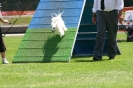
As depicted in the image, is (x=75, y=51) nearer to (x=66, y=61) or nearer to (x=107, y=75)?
(x=66, y=61)

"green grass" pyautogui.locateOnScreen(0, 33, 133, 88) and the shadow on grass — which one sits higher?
"green grass" pyautogui.locateOnScreen(0, 33, 133, 88)

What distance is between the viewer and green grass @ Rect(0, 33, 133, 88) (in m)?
6.89

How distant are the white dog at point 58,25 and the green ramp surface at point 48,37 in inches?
6.8

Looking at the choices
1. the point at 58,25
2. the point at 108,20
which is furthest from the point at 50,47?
the point at 108,20

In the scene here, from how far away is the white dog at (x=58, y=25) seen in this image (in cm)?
1035

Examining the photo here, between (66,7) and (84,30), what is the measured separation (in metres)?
1.53

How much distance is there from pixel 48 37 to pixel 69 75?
2.99 meters

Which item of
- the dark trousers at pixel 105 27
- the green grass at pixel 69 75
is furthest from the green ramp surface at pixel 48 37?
the green grass at pixel 69 75

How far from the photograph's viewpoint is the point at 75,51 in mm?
12438

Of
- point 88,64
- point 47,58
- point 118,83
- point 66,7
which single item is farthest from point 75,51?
point 118,83

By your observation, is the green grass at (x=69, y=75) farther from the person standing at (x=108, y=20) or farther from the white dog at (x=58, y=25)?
the white dog at (x=58, y=25)

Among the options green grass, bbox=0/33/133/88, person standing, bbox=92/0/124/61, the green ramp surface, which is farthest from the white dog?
green grass, bbox=0/33/133/88

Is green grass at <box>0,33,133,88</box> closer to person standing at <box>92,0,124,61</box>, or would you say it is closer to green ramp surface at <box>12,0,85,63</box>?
green ramp surface at <box>12,0,85,63</box>

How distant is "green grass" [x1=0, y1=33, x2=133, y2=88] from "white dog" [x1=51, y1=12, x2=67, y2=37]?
1.02 metres
